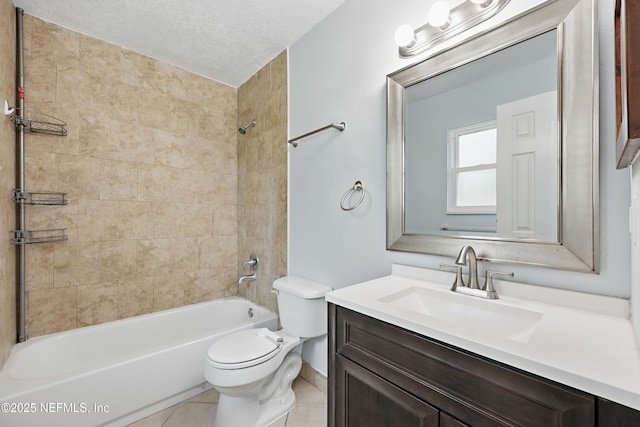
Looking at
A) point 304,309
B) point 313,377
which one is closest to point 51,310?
point 304,309

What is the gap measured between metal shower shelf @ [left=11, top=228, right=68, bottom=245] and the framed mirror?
2.18m

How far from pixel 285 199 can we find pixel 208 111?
4.07 ft

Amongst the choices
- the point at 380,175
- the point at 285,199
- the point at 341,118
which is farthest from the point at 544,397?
the point at 285,199

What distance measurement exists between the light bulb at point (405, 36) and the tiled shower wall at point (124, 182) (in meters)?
1.92

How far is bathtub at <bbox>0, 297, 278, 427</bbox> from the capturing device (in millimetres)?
1317

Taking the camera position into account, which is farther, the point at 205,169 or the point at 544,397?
the point at 205,169

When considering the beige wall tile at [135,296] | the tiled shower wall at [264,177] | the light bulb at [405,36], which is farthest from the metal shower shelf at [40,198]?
the light bulb at [405,36]

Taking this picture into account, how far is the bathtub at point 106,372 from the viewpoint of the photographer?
1317mm

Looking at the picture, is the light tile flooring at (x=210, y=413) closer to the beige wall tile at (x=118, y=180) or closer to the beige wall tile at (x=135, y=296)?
the beige wall tile at (x=135, y=296)

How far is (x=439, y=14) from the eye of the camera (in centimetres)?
115

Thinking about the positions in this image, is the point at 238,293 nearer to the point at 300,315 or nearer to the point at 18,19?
the point at 300,315

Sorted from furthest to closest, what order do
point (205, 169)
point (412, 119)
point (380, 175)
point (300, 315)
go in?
point (205, 169)
point (300, 315)
point (380, 175)
point (412, 119)

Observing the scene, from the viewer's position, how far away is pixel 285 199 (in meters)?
2.17

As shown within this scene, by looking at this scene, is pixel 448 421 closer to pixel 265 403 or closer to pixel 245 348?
pixel 245 348
